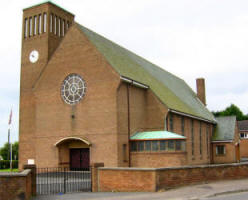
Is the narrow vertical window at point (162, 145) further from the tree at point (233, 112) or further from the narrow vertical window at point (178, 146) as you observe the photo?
the tree at point (233, 112)

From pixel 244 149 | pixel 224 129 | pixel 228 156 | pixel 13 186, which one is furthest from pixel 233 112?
pixel 13 186

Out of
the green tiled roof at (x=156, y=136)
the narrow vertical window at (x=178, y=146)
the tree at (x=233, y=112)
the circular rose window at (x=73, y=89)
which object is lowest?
the narrow vertical window at (x=178, y=146)

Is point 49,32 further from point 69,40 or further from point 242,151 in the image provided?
point 242,151

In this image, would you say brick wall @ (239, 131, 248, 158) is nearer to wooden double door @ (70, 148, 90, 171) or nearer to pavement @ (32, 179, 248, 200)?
wooden double door @ (70, 148, 90, 171)

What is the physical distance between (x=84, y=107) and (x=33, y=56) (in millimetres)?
9784

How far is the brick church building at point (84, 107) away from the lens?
2634 centimetres

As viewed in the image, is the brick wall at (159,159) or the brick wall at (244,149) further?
the brick wall at (244,149)

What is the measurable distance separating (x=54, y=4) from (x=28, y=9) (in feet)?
9.74

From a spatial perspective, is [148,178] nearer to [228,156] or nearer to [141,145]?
[141,145]

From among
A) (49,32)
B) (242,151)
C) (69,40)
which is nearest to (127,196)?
(69,40)

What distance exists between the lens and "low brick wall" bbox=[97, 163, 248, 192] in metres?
16.9

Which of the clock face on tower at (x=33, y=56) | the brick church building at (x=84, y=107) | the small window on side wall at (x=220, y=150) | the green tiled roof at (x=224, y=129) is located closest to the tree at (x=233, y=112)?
the green tiled roof at (x=224, y=129)

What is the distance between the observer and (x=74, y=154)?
29.2 meters

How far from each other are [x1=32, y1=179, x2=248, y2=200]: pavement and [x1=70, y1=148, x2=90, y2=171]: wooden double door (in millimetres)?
11048
